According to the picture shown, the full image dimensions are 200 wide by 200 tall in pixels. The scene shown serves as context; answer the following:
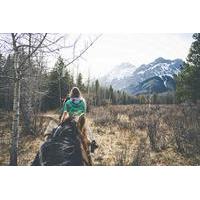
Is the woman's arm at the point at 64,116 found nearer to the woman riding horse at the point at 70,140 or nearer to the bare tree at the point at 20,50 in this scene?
the woman riding horse at the point at 70,140

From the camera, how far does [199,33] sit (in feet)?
17.8

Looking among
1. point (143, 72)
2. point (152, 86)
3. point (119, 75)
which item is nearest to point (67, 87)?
point (119, 75)

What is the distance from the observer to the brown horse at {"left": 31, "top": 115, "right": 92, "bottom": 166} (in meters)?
4.98

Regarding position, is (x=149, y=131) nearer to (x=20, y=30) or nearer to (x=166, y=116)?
(x=166, y=116)

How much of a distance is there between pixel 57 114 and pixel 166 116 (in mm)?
1699

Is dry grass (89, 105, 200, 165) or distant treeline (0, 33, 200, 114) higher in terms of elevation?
distant treeline (0, 33, 200, 114)

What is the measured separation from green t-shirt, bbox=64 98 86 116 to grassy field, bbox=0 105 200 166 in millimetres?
220

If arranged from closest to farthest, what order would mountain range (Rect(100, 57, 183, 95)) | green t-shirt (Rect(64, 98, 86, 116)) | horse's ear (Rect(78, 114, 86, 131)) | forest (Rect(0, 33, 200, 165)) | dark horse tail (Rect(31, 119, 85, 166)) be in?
dark horse tail (Rect(31, 119, 85, 166)) → forest (Rect(0, 33, 200, 165)) → horse's ear (Rect(78, 114, 86, 131)) → green t-shirt (Rect(64, 98, 86, 116)) → mountain range (Rect(100, 57, 183, 95))

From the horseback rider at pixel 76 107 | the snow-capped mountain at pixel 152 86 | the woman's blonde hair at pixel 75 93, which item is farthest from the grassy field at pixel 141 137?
the woman's blonde hair at pixel 75 93

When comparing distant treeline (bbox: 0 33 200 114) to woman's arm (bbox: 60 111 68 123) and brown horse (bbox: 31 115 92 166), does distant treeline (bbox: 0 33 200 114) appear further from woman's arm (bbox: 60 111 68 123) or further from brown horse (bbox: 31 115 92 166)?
brown horse (bbox: 31 115 92 166)

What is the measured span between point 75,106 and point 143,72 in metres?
1.22

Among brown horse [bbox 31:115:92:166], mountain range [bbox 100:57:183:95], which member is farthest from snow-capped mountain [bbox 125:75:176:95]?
brown horse [bbox 31:115:92:166]
